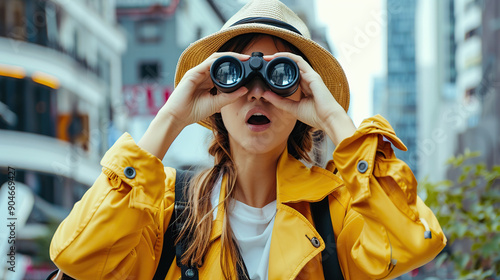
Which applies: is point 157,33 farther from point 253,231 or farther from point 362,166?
point 362,166

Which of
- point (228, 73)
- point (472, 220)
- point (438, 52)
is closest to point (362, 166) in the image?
point (228, 73)

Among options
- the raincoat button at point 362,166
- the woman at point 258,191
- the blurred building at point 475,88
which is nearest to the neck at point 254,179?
the woman at point 258,191

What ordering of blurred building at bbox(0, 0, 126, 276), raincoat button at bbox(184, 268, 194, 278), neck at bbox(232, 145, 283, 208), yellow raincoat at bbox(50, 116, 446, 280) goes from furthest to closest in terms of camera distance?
blurred building at bbox(0, 0, 126, 276) → neck at bbox(232, 145, 283, 208) → raincoat button at bbox(184, 268, 194, 278) → yellow raincoat at bbox(50, 116, 446, 280)

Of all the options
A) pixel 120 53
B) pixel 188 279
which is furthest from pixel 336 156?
pixel 120 53

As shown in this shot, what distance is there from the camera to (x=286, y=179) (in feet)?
5.32

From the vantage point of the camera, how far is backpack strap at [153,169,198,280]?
1.44 metres

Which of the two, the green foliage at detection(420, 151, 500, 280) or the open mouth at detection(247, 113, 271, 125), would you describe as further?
the green foliage at detection(420, 151, 500, 280)

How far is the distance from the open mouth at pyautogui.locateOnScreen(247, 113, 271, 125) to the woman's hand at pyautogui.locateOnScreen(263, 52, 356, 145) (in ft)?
0.20

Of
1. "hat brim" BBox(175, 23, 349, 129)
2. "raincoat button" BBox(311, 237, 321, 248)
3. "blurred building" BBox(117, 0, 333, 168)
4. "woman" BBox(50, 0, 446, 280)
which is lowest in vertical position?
"raincoat button" BBox(311, 237, 321, 248)

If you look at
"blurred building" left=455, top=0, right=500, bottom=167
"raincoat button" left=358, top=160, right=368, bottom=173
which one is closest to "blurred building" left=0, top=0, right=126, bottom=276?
"blurred building" left=455, top=0, right=500, bottom=167

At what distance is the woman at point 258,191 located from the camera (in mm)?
1344

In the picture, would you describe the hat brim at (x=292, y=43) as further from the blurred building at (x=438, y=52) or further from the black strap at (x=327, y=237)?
the blurred building at (x=438, y=52)

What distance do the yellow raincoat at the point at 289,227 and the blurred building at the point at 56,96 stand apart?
26.5 ft

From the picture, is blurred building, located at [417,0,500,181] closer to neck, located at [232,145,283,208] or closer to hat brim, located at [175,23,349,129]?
hat brim, located at [175,23,349,129]
